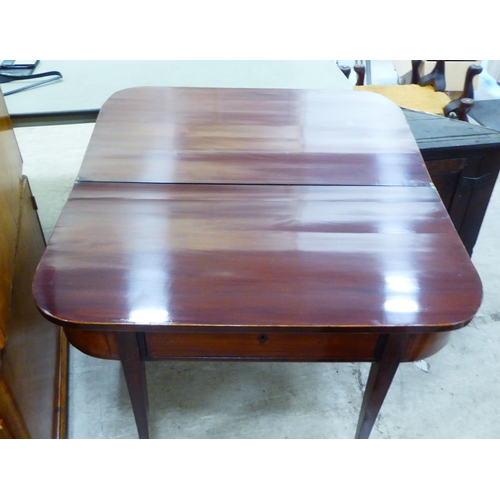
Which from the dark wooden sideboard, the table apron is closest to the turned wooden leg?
the dark wooden sideboard

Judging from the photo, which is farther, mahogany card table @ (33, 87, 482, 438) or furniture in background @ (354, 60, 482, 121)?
furniture in background @ (354, 60, 482, 121)

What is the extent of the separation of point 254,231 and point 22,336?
580 mm

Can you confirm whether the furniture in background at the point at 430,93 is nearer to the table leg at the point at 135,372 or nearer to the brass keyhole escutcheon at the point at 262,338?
the brass keyhole escutcheon at the point at 262,338

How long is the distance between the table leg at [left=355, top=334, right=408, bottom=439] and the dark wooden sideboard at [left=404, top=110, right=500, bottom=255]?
76 cm

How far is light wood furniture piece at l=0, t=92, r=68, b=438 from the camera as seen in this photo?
3.15 feet

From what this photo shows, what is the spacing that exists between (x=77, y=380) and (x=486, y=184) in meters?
1.45

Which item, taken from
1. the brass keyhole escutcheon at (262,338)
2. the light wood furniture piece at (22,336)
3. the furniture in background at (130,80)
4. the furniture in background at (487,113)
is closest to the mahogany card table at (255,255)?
the brass keyhole escutcheon at (262,338)

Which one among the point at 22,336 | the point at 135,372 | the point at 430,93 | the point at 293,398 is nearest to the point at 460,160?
the point at 430,93

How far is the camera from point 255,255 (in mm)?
907

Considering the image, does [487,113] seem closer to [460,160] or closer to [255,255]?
[460,160]

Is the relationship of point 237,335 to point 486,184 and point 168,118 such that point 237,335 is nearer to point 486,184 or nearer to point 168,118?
point 168,118

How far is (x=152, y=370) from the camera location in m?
1.53

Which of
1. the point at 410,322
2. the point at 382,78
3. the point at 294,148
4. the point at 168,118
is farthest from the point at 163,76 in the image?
the point at 382,78

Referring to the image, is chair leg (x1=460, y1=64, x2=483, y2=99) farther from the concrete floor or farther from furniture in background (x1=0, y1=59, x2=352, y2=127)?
the concrete floor
